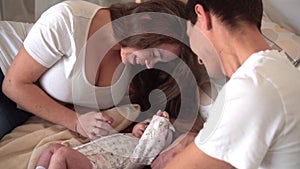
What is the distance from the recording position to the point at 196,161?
1.01 metres

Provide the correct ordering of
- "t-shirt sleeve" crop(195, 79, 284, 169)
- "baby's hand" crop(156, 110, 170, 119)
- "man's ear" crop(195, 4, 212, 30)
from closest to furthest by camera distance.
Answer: "t-shirt sleeve" crop(195, 79, 284, 169)
"man's ear" crop(195, 4, 212, 30)
"baby's hand" crop(156, 110, 170, 119)

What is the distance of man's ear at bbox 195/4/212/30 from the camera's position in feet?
3.42

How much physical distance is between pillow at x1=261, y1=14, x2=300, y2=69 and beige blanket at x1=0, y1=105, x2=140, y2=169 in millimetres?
→ 507

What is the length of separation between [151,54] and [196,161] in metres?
0.47

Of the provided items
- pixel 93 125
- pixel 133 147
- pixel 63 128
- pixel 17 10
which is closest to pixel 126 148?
pixel 133 147

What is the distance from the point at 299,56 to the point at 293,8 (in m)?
0.24

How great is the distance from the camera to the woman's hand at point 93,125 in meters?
1.47

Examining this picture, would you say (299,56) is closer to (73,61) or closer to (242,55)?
(242,55)

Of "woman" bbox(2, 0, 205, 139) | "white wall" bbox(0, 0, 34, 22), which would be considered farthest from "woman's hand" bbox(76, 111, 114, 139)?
"white wall" bbox(0, 0, 34, 22)

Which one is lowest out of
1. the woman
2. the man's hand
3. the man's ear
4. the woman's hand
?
the man's hand

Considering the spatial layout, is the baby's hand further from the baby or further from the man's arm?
the man's arm

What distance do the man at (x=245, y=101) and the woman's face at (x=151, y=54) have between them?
29cm

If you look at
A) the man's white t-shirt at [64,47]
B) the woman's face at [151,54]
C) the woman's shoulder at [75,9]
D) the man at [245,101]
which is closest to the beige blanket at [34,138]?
the man's white t-shirt at [64,47]

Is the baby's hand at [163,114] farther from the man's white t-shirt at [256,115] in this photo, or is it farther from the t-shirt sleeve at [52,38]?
the man's white t-shirt at [256,115]
